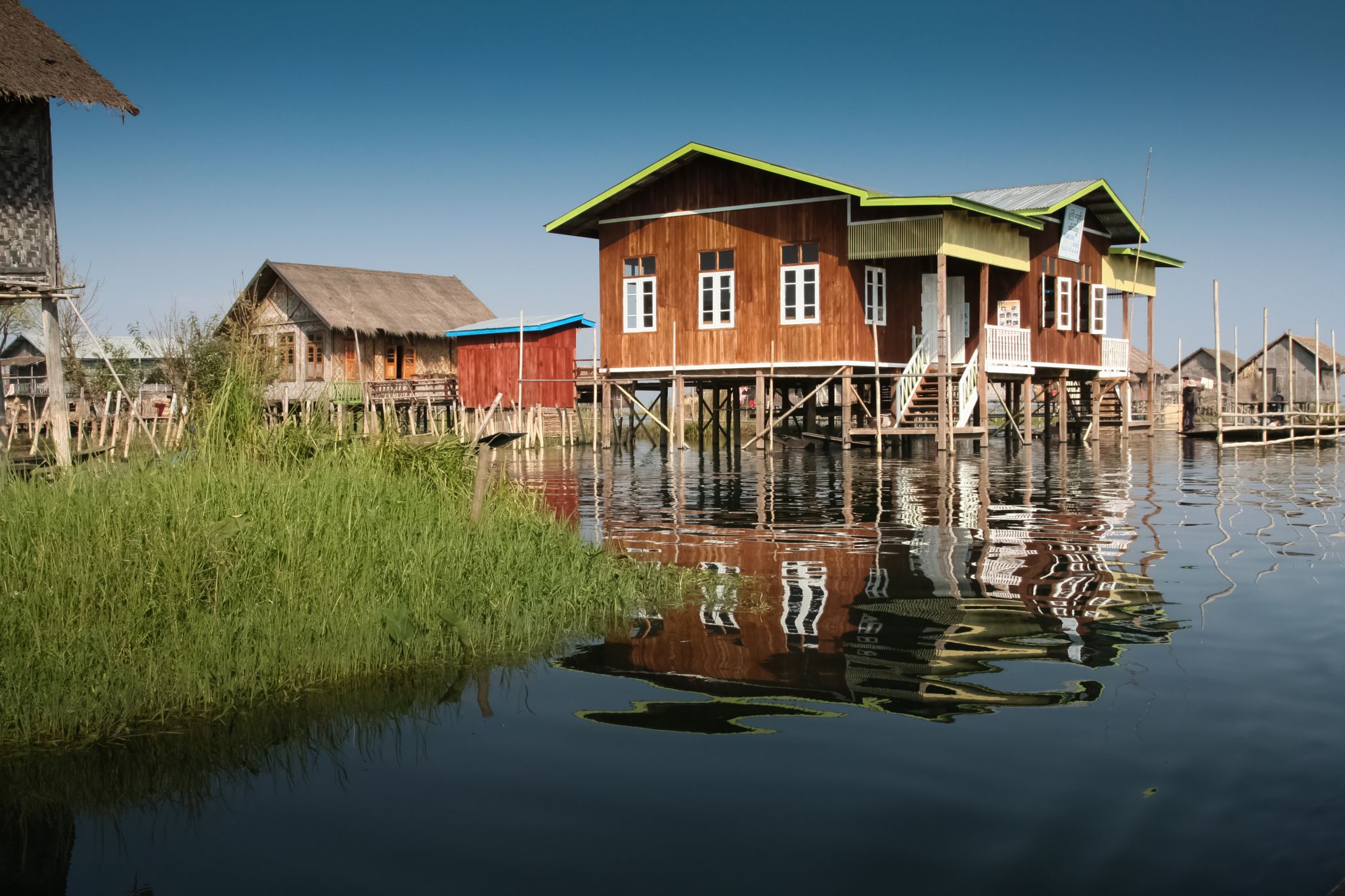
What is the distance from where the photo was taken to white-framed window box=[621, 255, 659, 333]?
29.9 metres

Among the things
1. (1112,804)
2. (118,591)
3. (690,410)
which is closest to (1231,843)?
(1112,804)

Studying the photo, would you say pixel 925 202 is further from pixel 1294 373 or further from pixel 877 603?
pixel 1294 373

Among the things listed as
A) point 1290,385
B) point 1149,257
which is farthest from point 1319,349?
point 1149,257

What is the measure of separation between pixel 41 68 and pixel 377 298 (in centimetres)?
2854

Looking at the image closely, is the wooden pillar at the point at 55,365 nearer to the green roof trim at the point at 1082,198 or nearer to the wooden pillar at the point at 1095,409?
the green roof trim at the point at 1082,198

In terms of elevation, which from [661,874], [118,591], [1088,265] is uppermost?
[1088,265]

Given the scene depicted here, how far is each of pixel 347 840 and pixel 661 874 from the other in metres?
1.24

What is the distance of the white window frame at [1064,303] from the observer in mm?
32312

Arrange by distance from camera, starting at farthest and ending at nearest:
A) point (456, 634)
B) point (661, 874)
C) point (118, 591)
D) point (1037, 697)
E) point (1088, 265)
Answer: point (1088, 265) < point (456, 634) < point (118, 591) < point (1037, 697) < point (661, 874)

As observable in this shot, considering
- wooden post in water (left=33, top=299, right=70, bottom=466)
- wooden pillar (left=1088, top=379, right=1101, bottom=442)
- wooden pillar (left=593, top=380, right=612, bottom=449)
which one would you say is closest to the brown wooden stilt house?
wooden pillar (left=593, top=380, right=612, bottom=449)

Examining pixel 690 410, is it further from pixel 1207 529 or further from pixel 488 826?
pixel 488 826

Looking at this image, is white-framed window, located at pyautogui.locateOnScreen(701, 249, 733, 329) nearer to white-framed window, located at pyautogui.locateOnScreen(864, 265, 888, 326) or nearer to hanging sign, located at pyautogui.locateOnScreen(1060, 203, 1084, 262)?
white-framed window, located at pyautogui.locateOnScreen(864, 265, 888, 326)

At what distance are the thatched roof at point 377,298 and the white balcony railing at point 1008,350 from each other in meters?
23.9

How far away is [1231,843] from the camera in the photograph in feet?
14.2
